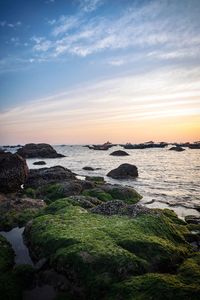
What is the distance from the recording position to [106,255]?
872 cm

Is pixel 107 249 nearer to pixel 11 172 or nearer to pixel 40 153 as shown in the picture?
pixel 11 172

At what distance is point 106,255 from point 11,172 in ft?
57.8

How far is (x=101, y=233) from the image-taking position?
34.8ft

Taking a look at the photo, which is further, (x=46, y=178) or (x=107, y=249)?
(x=46, y=178)

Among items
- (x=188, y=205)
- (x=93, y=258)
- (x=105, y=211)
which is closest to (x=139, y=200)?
(x=188, y=205)

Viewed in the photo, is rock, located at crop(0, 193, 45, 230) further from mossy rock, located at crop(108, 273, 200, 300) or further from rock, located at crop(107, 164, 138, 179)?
rock, located at crop(107, 164, 138, 179)

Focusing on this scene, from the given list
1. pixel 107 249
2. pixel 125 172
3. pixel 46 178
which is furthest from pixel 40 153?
pixel 107 249

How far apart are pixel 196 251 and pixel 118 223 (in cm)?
332

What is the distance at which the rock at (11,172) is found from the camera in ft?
76.7

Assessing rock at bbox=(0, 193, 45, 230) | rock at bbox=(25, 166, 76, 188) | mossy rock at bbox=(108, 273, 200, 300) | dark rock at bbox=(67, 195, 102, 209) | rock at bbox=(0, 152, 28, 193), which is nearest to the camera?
mossy rock at bbox=(108, 273, 200, 300)

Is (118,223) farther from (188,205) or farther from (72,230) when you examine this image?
(188,205)

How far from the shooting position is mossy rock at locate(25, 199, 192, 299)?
7952 mm

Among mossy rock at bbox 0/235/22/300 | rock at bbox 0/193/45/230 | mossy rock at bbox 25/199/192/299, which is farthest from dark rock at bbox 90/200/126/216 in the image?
mossy rock at bbox 0/235/22/300

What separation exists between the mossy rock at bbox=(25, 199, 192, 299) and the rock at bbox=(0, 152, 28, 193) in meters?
11.6
